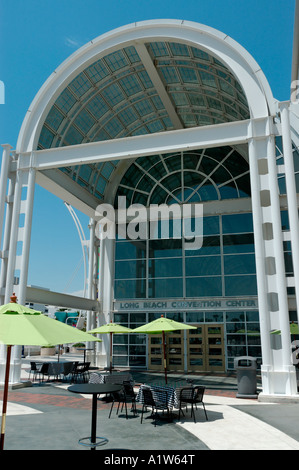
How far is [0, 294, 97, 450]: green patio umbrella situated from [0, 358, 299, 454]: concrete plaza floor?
267 cm

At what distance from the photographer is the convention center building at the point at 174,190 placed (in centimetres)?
1377

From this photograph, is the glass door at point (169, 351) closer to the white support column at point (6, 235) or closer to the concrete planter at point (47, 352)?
the white support column at point (6, 235)

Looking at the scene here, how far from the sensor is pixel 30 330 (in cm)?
495

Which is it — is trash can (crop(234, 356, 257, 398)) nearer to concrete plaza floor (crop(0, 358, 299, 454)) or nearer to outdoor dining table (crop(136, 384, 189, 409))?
concrete plaza floor (crop(0, 358, 299, 454))

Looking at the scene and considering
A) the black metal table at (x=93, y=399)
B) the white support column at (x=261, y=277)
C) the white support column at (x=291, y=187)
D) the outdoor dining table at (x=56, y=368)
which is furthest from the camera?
the outdoor dining table at (x=56, y=368)

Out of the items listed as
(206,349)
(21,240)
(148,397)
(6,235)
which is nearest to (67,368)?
(21,240)

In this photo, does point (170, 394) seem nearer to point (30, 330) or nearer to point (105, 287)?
point (30, 330)

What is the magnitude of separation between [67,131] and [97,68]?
3.46 meters

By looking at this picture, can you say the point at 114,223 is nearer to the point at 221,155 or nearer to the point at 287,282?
the point at 221,155

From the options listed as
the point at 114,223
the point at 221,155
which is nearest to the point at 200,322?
the point at 114,223

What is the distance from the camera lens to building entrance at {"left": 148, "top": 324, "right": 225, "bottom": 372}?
66.3 ft

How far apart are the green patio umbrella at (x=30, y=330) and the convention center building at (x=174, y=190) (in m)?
8.94

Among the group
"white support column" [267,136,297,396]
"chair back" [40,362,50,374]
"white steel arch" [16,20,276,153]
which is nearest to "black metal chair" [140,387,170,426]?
"white support column" [267,136,297,396]

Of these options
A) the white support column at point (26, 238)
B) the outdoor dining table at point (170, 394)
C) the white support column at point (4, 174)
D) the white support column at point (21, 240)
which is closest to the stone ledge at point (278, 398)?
the outdoor dining table at point (170, 394)
